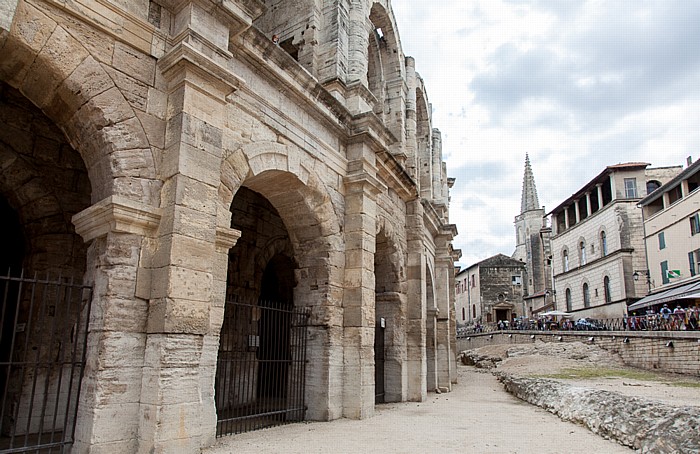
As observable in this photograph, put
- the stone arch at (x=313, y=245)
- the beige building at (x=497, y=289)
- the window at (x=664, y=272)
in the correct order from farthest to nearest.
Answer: the beige building at (x=497, y=289)
the window at (x=664, y=272)
the stone arch at (x=313, y=245)

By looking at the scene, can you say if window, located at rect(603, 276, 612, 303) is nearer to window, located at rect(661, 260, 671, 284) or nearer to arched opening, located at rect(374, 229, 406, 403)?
window, located at rect(661, 260, 671, 284)

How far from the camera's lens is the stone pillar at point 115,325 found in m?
4.15

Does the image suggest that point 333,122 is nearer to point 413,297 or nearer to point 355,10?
point 355,10

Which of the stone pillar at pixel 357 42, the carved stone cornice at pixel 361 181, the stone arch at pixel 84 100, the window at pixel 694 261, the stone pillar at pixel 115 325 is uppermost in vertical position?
the stone pillar at pixel 357 42

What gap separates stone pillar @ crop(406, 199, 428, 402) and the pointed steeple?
46.7 metres

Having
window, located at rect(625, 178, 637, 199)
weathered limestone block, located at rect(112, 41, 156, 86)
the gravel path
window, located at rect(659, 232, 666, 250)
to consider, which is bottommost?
the gravel path

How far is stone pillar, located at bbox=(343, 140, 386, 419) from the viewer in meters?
7.46

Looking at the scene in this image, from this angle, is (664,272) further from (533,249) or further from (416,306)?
(533,249)

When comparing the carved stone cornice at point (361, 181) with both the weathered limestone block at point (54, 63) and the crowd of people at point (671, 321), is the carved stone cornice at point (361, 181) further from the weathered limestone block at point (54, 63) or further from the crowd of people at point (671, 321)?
the crowd of people at point (671, 321)

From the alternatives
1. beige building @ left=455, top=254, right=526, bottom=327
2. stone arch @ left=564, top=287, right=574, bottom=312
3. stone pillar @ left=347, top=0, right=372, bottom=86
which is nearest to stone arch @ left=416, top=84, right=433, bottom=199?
stone pillar @ left=347, top=0, right=372, bottom=86

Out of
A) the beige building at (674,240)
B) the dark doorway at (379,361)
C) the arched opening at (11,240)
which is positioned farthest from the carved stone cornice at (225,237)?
the beige building at (674,240)

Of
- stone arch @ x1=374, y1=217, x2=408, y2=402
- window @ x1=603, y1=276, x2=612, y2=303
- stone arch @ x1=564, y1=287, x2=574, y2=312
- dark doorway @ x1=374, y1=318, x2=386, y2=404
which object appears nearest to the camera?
stone arch @ x1=374, y1=217, x2=408, y2=402

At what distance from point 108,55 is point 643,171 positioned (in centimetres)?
3219

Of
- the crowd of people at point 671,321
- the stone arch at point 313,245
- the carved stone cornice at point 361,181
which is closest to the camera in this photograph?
the stone arch at point 313,245
